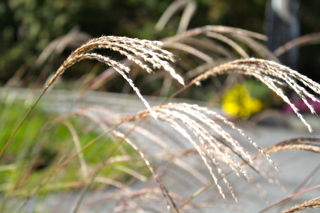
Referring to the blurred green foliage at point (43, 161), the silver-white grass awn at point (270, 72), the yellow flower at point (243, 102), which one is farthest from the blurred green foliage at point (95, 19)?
the silver-white grass awn at point (270, 72)

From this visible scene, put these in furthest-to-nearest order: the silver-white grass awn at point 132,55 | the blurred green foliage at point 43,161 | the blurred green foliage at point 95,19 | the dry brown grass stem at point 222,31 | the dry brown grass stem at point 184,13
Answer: the blurred green foliage at point 95,19 → the dry brown grass stem at point 184,13 → the blurred green foliage at point 43,161 → the dry brown grass stem at point 222,31 → the silver-white grass awn at point 132,55

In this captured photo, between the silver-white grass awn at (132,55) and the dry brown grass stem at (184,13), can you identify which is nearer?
the silver-white grass awn at (132,55)

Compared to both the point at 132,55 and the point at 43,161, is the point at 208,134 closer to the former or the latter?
the point at 132,55

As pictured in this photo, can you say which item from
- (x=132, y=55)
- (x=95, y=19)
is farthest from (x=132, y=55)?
(x=95, y=19)

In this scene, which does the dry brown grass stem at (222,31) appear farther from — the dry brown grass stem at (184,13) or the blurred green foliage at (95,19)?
the blurred green foliage at (95,19)

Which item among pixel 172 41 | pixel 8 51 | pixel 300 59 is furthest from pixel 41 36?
pixel 172 41

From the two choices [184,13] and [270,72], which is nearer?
[270,72]

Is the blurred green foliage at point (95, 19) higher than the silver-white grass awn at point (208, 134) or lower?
higher

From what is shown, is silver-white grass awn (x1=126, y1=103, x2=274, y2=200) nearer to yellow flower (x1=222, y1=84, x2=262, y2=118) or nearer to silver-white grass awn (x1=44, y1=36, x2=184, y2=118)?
silver-white grass awn (x1=44, y1=36, x2=184, y2=118)
